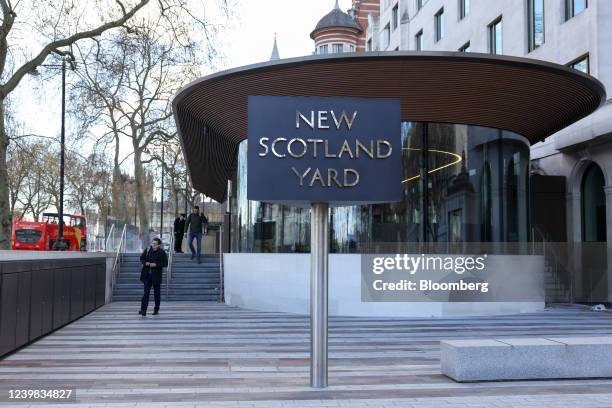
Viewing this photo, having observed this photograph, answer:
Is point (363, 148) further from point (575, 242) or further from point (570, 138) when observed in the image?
point (575, 242)

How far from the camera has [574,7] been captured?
2423cm

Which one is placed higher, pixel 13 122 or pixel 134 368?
pixel 13 122

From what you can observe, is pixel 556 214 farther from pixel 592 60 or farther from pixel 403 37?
pixel 403 37

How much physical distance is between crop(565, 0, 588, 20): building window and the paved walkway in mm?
12083

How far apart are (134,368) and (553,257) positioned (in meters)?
16.1

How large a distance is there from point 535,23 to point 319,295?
2248cm

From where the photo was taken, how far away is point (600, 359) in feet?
29.7

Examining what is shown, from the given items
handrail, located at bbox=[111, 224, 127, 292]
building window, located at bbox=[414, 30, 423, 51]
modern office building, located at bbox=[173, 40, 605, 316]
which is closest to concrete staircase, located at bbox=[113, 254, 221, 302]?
handrail, located at bbox=[111, 224, 127, 292]

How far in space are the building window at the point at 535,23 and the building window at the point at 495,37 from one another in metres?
2.72

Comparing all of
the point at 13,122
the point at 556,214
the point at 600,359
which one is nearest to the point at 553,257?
the point at 556,214

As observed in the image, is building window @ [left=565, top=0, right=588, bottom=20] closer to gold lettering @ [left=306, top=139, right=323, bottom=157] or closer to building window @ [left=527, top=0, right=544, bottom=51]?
building window @ [left=527, top=0, right=544, bottom=51]

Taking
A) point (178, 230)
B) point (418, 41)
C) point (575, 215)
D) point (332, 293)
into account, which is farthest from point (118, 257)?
point (418, 41)

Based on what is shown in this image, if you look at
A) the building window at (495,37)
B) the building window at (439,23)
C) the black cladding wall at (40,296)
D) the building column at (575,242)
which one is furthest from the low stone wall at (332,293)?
the building window at (439,23)

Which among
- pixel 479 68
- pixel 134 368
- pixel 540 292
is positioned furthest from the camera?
pixel 540 292
